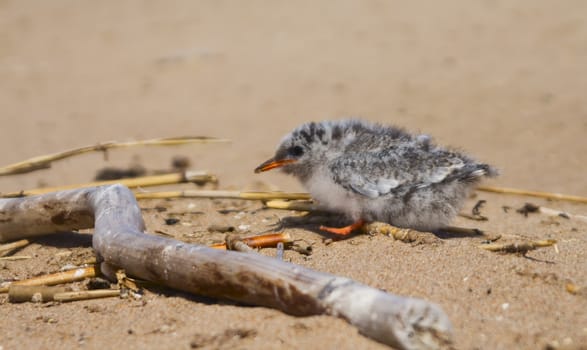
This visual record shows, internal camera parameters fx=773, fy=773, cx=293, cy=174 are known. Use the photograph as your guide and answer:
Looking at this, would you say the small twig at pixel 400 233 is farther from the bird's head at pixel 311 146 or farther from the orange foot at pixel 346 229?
the bird's head at pixel 311 146

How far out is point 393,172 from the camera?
15.8 feet

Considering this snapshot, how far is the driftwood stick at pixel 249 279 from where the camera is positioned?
309 cm

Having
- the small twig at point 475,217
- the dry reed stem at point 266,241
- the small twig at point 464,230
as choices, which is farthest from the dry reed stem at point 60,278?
the small twig at point 475,217

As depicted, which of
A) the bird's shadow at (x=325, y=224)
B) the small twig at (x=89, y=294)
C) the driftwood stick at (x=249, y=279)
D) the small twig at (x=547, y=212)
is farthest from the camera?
the small twig at (x=547, y=212)

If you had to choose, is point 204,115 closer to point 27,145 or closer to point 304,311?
point 27,145

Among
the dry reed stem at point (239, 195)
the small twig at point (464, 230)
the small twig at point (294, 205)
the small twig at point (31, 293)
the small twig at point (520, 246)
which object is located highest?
the dry reed stem at point (239, 195)

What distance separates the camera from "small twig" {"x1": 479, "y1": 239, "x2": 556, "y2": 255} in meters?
4.33

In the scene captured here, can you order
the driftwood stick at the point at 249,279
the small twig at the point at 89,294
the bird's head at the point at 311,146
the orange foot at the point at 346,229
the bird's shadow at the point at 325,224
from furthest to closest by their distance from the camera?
1. the bird's head at the point at 311,146
2. the bird's shadow at the point at 325,224
3. the orange foot at the point at 346,229
4. the small twig at the point at 89,294
5. the driftwood stick at the point at 249,279

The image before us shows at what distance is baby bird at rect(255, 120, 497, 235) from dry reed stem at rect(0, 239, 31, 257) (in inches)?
74.4

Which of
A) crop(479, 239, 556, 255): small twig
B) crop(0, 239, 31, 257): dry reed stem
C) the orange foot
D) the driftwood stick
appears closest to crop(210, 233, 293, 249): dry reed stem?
the orange foot

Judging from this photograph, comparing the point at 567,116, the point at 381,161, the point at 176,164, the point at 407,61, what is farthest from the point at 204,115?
the point at 381,161

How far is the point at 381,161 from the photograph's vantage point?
15.9ft

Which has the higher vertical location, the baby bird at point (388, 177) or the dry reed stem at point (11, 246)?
the baby bird at point (388, 177)

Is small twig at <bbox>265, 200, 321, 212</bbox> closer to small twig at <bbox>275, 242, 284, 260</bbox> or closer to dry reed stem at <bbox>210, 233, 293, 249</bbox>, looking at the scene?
dry reed stem at <bbox>210, 233, 293, 249</bbox>
